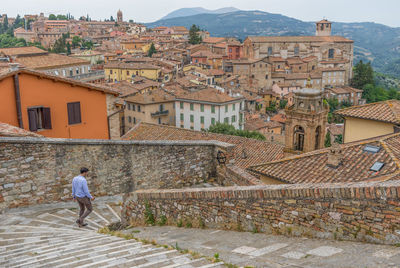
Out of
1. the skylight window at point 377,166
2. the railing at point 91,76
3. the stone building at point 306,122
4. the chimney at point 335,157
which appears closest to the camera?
the skylight window at point 377,166

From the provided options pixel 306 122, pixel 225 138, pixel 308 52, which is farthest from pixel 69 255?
pixel 308 52

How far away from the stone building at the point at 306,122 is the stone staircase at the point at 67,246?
14.0 metres

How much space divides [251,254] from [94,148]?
6.12m

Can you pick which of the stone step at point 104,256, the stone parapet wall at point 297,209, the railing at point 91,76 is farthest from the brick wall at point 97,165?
the railing at point 91,76

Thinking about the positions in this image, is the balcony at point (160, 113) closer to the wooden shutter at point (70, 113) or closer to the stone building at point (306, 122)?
the stone building at point (306, 122)

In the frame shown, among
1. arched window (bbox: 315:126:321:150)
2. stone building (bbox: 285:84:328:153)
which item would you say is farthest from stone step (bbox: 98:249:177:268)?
arched window (bbox: 315:126:321:150)

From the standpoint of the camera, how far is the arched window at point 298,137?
21531 mm

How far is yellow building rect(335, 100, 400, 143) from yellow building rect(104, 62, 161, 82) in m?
63.0

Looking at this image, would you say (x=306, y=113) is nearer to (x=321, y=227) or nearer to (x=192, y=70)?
(x=321, y=227)

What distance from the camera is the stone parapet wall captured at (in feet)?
17.6

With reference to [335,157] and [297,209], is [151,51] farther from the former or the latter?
[297,209]

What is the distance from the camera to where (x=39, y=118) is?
14.6m

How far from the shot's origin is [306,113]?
20906 millimetres

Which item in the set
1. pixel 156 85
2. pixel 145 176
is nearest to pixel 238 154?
pixel 145 176
